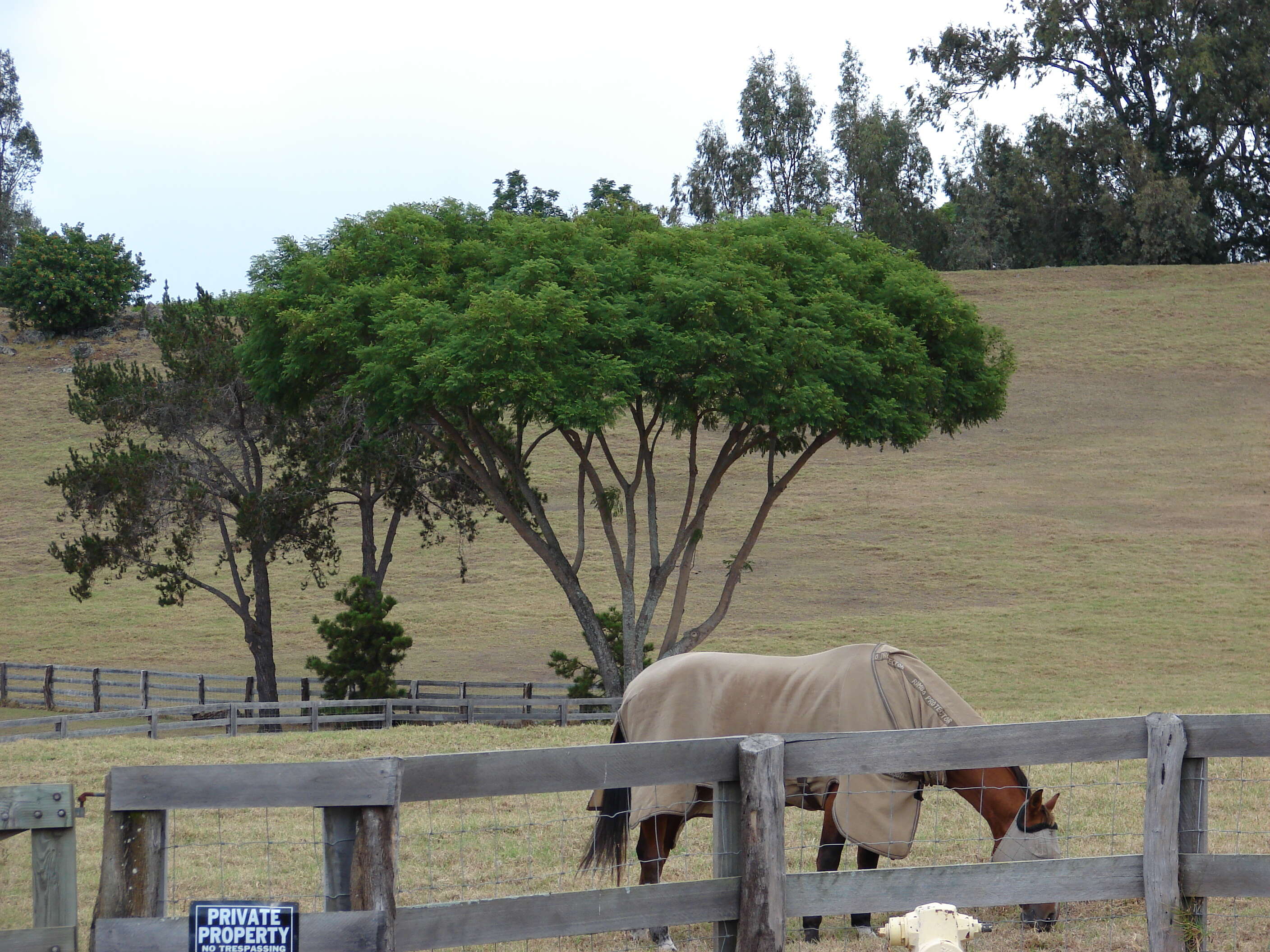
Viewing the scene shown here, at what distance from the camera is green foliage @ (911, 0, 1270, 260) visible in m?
66.4

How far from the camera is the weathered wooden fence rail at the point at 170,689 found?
89.2 feet

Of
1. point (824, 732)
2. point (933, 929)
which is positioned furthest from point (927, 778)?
point (933, 929)

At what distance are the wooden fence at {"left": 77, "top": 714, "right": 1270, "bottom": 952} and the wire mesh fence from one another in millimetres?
227

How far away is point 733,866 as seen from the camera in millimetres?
5434

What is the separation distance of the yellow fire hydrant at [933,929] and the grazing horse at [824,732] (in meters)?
1.34

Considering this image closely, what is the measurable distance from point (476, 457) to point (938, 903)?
19.3m

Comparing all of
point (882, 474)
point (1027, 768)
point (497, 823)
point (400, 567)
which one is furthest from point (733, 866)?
point (882, 474)

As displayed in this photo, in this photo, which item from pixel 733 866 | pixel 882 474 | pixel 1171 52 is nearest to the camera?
pixel 733 866

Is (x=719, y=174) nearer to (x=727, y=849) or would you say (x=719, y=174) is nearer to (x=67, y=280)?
(x=67, y=280)

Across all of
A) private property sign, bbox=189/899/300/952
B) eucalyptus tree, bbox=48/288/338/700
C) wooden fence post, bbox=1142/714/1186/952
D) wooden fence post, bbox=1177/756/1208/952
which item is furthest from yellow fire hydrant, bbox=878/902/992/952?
eucalyptus tree, bbox=48/288/338/700

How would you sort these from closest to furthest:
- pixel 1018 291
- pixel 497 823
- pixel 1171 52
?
pixel 497 823 < pixel 1171 52 < pixel 1018 291

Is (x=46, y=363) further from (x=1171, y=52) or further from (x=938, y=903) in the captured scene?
(x=938, y=903)

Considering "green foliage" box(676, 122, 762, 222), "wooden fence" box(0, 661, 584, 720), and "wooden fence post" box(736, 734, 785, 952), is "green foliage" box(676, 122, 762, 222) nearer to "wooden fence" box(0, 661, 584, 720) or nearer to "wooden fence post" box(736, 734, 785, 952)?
"wooden fence" box(0, 661, 584, 720)

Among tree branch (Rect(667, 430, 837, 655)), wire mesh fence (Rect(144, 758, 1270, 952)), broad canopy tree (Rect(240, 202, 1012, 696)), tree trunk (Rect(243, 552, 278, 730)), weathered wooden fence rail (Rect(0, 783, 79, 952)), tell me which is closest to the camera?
weathered wooden fence rail (Rect(0, 783, 79, 952))
